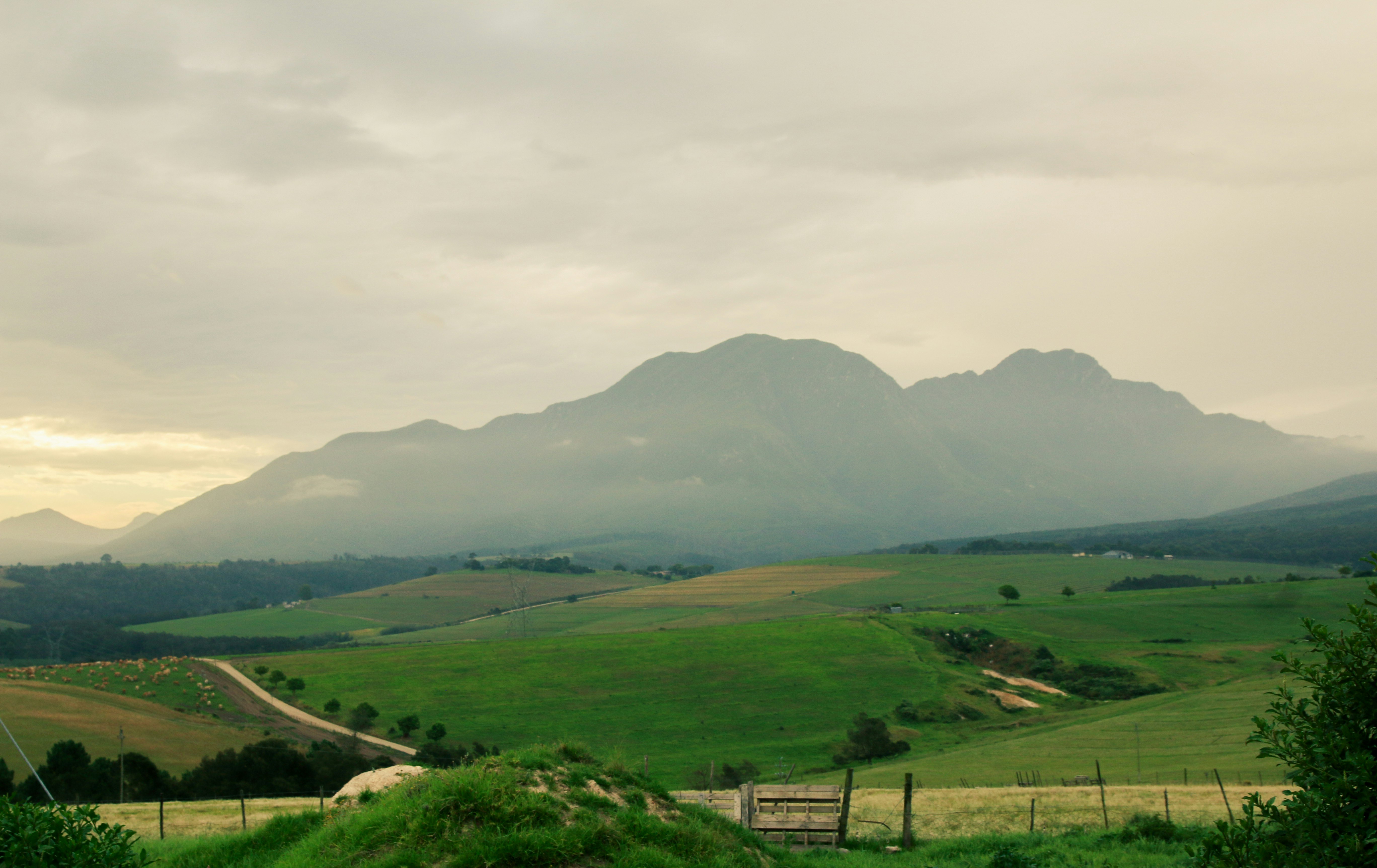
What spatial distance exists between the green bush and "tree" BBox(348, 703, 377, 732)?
9195cm

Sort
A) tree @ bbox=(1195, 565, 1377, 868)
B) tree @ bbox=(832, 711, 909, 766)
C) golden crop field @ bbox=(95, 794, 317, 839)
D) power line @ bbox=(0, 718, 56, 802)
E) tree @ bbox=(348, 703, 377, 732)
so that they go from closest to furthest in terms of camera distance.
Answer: tree @ bbox=(1195, 565, 1377, 868), power line @ bbox=(0, 718, 56, 802), golden crop field @ bbox=(95, 794, 317, 839), tree @ bbox=(832, 711, 909, 766), tree @ bbox=(348, 703, 377, 732)

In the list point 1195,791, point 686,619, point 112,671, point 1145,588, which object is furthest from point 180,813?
point 1145,588

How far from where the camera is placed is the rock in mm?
16891

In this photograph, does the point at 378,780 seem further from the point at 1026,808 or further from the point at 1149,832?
the point at 1026,808

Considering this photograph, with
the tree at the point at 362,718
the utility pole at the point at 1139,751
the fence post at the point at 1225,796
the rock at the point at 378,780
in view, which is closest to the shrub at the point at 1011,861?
the fence post at the point at 1225,796

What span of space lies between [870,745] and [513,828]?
234ft

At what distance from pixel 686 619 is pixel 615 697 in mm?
70036

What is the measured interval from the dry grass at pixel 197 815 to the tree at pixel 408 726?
54.2m

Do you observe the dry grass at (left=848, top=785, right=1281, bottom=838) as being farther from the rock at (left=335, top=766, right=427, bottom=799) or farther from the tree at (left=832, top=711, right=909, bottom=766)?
the tree at (left=832, top=711, right=909, bottom=766)

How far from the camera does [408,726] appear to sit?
91.9m

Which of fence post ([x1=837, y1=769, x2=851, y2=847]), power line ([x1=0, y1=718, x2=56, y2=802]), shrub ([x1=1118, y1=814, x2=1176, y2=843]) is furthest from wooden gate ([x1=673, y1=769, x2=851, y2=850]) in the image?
power line ([x1=0, y1=718, x2=56, y2=802])

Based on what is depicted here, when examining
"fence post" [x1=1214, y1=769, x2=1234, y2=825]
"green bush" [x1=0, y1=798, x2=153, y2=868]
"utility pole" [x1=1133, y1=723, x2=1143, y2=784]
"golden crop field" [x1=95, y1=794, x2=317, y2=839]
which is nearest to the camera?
"green bush" [x1=0, y1=798, x2=153, y2=868]

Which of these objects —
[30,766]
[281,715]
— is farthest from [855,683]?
[30,766]

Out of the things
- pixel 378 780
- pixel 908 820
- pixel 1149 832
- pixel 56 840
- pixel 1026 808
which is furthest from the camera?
pixel 1026 808
